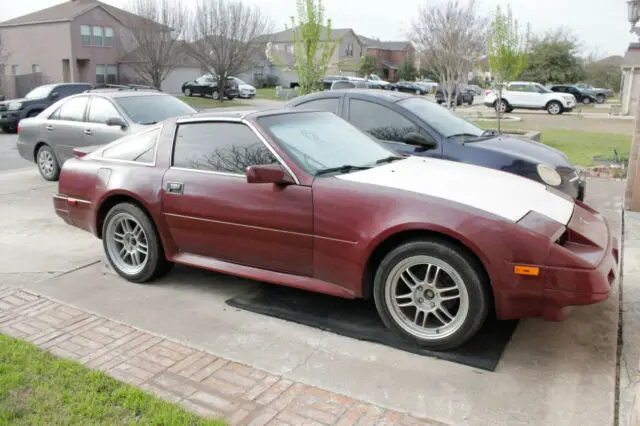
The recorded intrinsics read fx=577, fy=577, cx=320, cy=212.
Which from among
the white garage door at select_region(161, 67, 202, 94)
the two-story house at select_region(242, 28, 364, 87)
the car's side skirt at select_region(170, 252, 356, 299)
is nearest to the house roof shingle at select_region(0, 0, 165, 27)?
the white garage door at select_region(161, 67, 202, 94)

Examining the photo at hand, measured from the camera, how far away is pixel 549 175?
627cm

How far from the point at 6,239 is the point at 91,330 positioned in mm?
3034

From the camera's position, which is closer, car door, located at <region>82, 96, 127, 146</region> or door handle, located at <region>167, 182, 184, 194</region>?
door handle, located at <region>167, 182, 184, 194</region>

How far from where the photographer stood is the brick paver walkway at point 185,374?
10.3 ft

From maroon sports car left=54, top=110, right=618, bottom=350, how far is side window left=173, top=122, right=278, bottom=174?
0.01 meters

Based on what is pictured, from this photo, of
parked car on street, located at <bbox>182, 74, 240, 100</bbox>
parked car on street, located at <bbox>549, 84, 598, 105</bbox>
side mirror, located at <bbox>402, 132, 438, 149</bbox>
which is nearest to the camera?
side mirror, located at <bbox>402, 132, 438, 149</bbox>

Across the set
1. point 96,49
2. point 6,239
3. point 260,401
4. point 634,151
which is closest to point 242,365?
point 260,401

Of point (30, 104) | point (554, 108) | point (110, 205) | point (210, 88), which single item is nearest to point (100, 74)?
point (210, 88)

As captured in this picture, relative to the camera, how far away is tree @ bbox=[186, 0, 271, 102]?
1483 inches

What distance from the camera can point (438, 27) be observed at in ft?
104

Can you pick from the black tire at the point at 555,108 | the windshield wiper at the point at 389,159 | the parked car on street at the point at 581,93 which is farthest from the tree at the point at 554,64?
the windshield wiper at the point at 389,159

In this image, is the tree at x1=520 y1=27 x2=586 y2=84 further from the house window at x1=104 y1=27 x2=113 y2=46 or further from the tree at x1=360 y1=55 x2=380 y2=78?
the house window at x1=104 y1=27 x2=113 y2=46

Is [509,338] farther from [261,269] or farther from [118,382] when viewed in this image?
[118,382]

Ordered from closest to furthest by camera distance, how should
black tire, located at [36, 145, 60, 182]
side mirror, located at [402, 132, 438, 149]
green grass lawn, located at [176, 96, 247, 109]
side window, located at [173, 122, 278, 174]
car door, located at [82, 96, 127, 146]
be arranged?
side window, located at [173, 122, 278, 174]
side mirror, located at [402, 132, 438, 149]
car door, located at [82, 96, 127, 146]
black tire, located at [36, 145, 60, 182]
green grass lawn, located at [176, 96, 247, 109]
